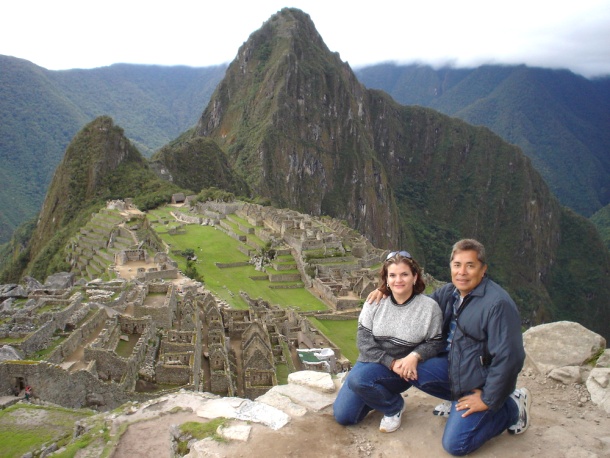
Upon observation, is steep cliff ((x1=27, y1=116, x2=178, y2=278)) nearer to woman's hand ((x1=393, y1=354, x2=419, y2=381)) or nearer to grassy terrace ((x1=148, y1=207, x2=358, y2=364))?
grassy terrace ((x1=148, y1=207, x2=358, y2=364))

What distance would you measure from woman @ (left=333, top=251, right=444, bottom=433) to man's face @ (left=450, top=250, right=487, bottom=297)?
1.44ft

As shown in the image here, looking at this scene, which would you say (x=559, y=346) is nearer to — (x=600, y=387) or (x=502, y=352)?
(x=600, y=387)

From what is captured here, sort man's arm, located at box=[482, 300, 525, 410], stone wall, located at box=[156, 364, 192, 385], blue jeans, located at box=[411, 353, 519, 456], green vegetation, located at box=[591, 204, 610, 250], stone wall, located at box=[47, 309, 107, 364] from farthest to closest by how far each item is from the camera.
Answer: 1. green vegetation, located at box=[591, 204, 610, 250]
2. stone wall, located at box=[156, 364, 192, 385]
3. stone wall, located at box=[47, 309, 107, 364]
4. blue jeans, located at box=[411, 353, 519, 456]
5. man's arm, located at box=[482, 300, 525, 410]

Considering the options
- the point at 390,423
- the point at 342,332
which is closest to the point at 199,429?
the point at 390,423

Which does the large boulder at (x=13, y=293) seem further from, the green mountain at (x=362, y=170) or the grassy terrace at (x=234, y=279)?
the green mountain at (x=362, y=170)

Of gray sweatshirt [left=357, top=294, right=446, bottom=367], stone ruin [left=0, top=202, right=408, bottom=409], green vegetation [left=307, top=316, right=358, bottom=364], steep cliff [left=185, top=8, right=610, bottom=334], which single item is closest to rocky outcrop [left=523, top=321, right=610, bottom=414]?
gray sweatshirt [left=357, top=294, right=446, bottom=367]

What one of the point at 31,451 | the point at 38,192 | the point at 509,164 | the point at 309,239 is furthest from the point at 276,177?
the point at 31,451

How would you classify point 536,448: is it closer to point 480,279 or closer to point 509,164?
point 480,279

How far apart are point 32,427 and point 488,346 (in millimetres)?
8263

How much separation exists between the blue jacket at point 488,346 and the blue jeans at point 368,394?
0.66 m

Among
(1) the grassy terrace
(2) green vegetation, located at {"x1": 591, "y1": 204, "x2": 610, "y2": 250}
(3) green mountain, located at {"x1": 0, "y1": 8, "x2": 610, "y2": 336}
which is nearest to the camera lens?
(1) the grassy terrace

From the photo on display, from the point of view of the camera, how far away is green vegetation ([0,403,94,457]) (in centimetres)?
845

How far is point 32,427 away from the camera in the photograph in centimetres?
916

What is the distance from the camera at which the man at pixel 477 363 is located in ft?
16.1
